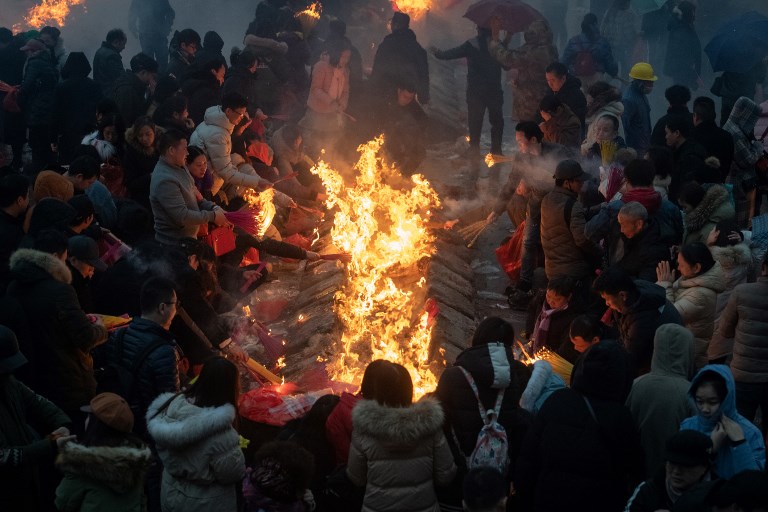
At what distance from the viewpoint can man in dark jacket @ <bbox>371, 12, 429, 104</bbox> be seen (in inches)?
600

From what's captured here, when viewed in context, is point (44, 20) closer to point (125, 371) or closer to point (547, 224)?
point (547, 224)

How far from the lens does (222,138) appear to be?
32.7 feet

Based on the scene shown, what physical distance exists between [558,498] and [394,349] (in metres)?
3.62

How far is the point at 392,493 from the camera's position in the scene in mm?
4973

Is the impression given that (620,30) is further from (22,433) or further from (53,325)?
(22,433)

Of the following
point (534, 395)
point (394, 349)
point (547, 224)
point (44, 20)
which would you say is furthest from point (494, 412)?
point (44, 20)

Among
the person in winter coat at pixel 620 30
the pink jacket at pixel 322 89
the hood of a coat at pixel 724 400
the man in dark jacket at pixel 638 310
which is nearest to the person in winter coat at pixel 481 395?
the hood of a coat at pixel 724 400

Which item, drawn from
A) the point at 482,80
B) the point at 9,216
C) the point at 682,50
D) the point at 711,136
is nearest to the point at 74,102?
the point at 9,216

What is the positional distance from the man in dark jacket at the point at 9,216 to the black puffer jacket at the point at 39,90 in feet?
20.1

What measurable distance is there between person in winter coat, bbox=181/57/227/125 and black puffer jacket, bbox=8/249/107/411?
6462mm

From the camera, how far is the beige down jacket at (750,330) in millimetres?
6746

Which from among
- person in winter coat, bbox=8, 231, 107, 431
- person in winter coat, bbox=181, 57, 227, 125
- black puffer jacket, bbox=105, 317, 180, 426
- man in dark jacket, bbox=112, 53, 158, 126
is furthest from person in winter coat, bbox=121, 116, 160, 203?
black puffer jacket, bbox=105, 317, 180, 426

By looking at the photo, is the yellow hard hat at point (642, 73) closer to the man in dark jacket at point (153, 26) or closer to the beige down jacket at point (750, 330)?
the beige down jacket at point (750, 330)

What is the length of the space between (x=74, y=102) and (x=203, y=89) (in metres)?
1.76
